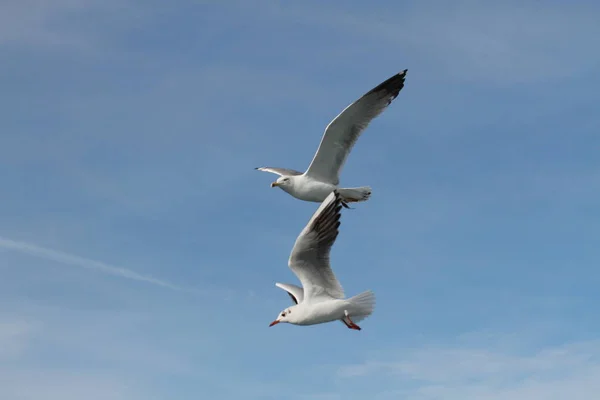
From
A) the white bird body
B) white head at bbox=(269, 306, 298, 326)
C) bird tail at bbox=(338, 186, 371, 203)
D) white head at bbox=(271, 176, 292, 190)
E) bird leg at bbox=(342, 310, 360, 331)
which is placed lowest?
bird leg at bbox=(342, 310, 360, 331)

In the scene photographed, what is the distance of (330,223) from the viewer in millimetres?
18172

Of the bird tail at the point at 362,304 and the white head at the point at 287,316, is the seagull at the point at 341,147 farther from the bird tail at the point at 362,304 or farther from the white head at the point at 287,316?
the bird tail at the point at 362,304

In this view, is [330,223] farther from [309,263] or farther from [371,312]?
[371,312]

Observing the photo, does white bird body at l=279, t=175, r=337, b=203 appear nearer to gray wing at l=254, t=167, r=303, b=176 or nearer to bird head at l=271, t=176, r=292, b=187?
bird head at l=271, t=176, r=292, b=187

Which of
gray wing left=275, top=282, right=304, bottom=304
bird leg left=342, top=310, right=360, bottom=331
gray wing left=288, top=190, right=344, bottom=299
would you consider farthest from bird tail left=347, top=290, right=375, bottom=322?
gray wing left=275, top=282, right=304, bottom=304

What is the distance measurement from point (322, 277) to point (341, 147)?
5435 millimetres

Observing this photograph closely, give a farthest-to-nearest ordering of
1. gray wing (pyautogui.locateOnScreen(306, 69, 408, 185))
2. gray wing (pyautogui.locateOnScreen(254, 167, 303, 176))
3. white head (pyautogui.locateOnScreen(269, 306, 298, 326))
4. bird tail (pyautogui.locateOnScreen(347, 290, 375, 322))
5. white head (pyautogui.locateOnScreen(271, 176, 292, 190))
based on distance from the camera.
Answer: gray wing (pyautogui.locateOnScreen(254, 167, 303, 176))
white head (pyautogui.locateOnScreen(271, 176, 292, 190))
gray wing (pyautogui.locateOnScreen(306, 69, 408, 185))
white head (pyautogui.locateOnScreen(269, 306, 298, 326))
bird tail (pyautogui.locateOnScreen(347, 290, 375, 322))

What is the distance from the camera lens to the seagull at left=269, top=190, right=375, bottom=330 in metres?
18.2

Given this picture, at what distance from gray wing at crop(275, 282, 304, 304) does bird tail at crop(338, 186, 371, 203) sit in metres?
3.21

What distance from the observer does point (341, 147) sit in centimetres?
2317

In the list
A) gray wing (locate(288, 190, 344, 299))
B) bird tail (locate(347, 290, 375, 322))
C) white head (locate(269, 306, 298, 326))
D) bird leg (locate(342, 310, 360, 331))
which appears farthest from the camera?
white head (locate(269, 306, 298, 326))

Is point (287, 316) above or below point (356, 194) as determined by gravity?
below

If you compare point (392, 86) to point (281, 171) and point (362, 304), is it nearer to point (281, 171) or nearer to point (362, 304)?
point (281, 171)

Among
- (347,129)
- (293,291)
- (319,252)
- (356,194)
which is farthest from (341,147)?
(319,252)
